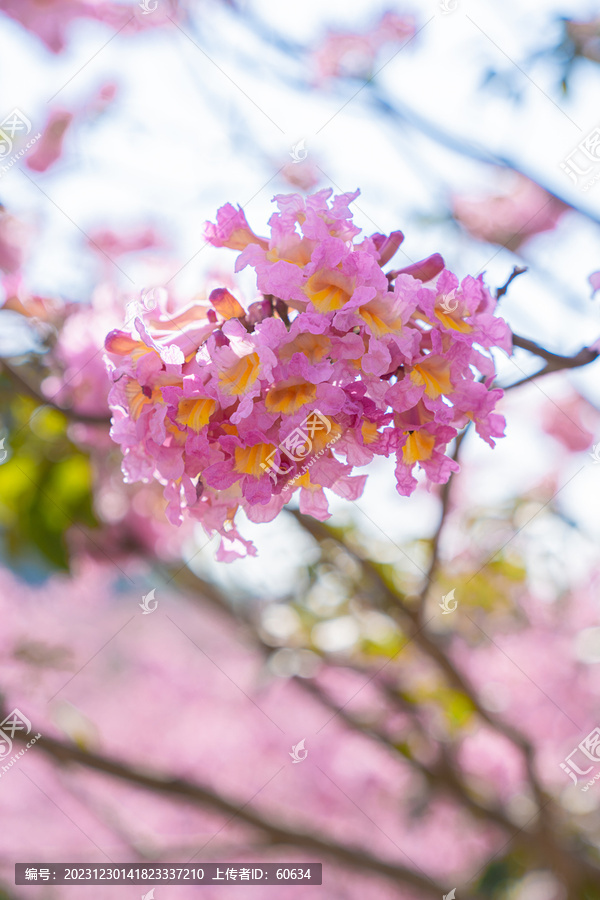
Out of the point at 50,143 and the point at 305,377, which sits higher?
the point at 50,143

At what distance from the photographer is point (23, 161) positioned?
8.36 ft

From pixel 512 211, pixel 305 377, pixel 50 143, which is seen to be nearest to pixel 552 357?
pixel 305 377

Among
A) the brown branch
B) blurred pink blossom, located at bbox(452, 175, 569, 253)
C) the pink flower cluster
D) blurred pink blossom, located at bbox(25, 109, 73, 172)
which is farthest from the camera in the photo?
blurred pink blossom, located at bbox(452, 175, 569, 253)

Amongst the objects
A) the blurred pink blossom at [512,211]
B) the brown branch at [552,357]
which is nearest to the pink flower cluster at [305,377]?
the brown branch at [552,357]

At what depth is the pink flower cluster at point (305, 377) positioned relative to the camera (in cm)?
73

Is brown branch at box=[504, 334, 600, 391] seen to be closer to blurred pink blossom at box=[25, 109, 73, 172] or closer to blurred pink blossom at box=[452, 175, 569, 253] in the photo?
blurred pink blossom at box=[452, 175, 569, 253]

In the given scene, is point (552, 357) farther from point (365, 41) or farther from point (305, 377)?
point (365, 41)

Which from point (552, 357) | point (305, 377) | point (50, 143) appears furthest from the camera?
point (50, 143)

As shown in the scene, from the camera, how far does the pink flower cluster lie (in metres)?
0.73

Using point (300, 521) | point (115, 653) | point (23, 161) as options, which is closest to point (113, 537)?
point (300, 521)

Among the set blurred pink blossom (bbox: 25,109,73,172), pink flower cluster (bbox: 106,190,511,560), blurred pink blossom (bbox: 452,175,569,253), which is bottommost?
pink flower cluster (bbox: 106,190,511,560)

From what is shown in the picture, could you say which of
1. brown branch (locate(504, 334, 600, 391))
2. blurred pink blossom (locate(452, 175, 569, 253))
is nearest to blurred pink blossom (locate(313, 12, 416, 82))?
blurred pink blossom (locate(452, 175, 569, 253))

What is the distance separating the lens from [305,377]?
0.71 meters

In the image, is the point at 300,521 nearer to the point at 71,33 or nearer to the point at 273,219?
the point at 273,219
